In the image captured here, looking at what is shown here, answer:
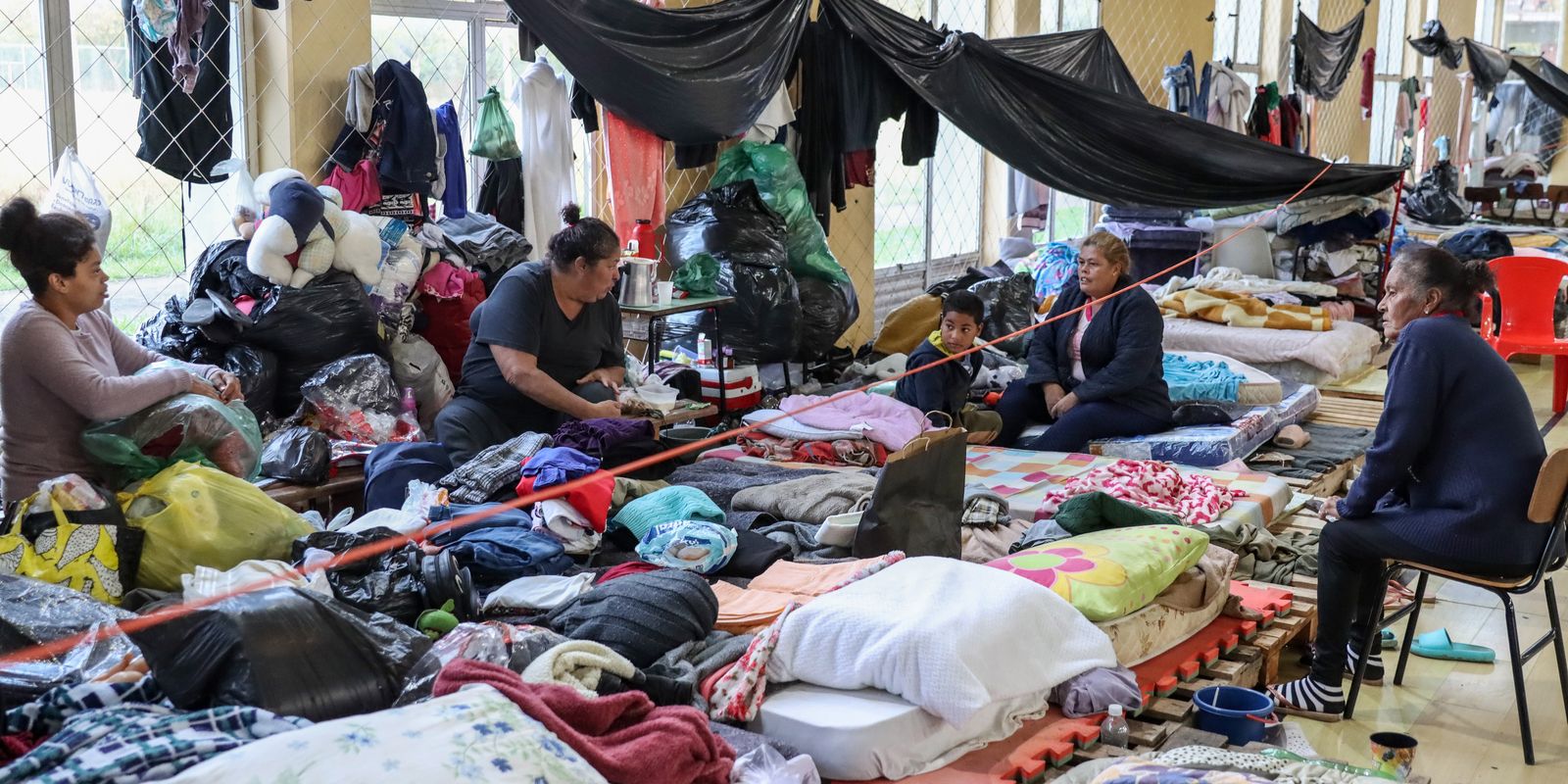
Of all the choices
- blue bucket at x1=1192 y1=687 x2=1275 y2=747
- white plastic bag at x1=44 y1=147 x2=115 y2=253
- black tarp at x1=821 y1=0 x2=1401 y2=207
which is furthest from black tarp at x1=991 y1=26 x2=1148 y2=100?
blue bucket at x1=1192 y1=687 x2=1275 y2=747

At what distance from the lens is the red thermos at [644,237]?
6215 millimetres

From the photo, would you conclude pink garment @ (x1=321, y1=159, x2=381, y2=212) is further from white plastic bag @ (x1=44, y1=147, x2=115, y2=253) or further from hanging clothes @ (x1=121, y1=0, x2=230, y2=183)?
white plastic bag @ (x1=44, y1=147, x2=115, y2=253)

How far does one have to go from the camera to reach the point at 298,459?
4.17 meters

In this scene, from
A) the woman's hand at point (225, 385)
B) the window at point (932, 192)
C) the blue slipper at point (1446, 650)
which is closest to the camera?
the woman's hand at point (225, 385)

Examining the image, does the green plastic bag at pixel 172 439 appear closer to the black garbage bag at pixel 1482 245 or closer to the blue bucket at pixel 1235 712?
the blue bucket at pixel 1235 712

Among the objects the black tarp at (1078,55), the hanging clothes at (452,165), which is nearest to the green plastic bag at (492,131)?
the hanging clothes at (452,165)

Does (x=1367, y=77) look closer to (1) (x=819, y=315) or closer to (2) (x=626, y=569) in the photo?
(1) (x=819, y=315)

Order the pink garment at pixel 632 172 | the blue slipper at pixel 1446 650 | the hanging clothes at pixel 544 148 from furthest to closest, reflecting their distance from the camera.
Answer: the pink garment at pixel 632 172, the hanging clothes at pixel 544 148, the blue slipper at pixel 1446 650

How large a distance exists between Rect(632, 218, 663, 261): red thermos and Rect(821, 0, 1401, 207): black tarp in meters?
1.22

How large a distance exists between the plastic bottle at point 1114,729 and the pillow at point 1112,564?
33cm

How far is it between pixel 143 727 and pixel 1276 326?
6409 millimetres

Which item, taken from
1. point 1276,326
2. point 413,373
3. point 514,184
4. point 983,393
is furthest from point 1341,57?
point 413,373

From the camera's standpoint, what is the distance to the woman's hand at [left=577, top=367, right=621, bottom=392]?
459cm

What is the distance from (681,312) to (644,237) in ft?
1.76
